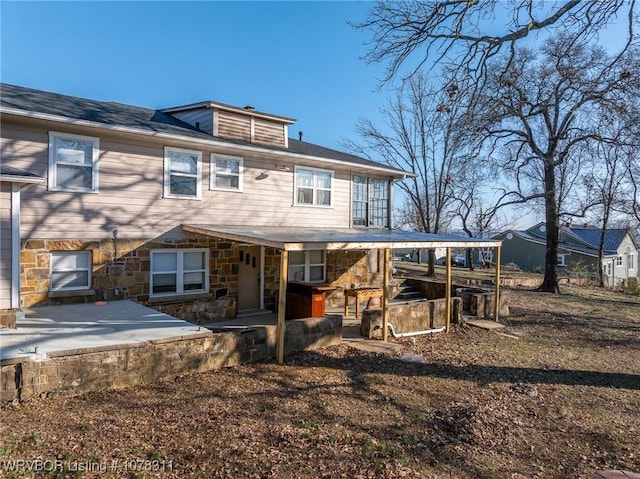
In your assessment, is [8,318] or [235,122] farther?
[235,122]

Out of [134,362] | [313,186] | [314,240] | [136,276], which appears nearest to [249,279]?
[136,276]

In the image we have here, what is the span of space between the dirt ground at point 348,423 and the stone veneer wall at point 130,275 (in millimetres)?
3729

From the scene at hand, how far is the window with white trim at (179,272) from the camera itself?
33.2 feet

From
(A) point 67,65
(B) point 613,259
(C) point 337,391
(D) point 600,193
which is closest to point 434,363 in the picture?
(C) point 337,391

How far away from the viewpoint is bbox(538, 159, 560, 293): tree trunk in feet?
63.4

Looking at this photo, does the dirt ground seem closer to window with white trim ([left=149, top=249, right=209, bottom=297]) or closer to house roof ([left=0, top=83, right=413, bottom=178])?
window with white trim ([left=149, top=249, right=209, bottom=297])

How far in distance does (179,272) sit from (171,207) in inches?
63.2

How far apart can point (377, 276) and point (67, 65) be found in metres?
11.4

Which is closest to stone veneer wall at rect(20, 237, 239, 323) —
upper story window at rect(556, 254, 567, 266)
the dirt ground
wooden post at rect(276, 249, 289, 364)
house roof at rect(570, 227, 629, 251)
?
wooden post at rect(276, 249, 289, 364)

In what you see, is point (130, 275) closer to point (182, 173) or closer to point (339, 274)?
point (182, 173)

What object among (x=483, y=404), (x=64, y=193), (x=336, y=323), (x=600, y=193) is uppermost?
(x=600, y=193)

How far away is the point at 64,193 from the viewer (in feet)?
28.8

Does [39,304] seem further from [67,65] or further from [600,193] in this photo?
[600,193]

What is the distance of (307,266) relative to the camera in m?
13.2
